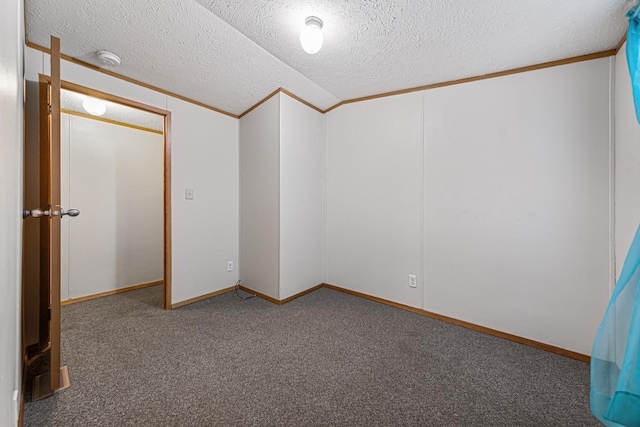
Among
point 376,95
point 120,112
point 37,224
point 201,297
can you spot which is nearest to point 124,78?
point 120,112

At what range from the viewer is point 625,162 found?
1.63m

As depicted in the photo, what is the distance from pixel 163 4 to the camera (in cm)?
153

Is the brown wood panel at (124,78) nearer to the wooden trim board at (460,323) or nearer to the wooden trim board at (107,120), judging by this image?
the wooden trim board at (107,120)

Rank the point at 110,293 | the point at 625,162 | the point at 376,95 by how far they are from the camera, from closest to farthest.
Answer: the point at 625,162, the point at 376,95, the point at 110,293

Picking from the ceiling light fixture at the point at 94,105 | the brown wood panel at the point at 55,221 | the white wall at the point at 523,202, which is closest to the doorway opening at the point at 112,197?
the ceiling light fixture at the point at 94,105

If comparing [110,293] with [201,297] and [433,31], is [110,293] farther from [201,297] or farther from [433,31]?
[433,31]

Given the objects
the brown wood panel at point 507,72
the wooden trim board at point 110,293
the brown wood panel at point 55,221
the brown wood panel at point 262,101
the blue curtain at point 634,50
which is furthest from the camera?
the wooden trim board at point 110,293

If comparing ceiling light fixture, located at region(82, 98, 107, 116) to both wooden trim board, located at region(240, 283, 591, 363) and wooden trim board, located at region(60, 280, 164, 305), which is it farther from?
wooden trim board, located at region(240, 283, 591, 363)

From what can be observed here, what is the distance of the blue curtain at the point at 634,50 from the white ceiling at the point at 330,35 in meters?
0.20

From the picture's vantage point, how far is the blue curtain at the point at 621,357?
1.09m

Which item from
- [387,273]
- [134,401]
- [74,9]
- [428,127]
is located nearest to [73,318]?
[134,401]

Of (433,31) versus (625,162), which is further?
(433,31)

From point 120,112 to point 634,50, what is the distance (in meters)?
4.25

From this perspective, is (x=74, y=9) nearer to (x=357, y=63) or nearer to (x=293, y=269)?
(x=357, y=63)
